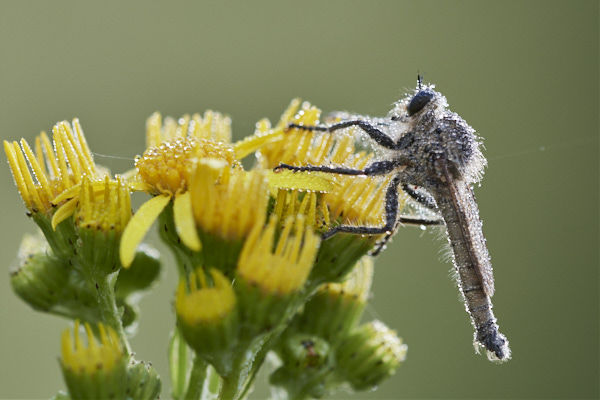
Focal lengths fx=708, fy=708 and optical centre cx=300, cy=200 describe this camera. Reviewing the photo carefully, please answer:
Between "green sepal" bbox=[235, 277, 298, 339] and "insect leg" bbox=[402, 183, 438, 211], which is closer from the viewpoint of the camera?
"green sepal" bbox=[235, 277, 298, 339]

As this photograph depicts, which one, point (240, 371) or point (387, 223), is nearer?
point (240, 371)

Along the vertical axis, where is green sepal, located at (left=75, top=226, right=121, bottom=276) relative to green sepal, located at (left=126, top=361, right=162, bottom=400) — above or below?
above

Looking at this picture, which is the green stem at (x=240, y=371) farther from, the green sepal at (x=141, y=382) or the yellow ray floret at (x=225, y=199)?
the yellow ray floret at (x=225, y=199)

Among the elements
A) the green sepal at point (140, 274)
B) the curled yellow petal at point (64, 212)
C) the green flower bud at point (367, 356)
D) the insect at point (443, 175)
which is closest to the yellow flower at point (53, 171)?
the curled yellow petal at point (64, 212)

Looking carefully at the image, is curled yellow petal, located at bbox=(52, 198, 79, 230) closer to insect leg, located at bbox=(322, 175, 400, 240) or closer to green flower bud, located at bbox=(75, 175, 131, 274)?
green flower bud, located at bbox=(75, 175, 131, 274)

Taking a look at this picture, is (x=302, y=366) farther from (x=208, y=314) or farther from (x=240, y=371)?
(x=208, y=314)

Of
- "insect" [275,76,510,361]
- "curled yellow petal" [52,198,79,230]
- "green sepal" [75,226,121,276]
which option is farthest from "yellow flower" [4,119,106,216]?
"insect" [275,76,510,361]

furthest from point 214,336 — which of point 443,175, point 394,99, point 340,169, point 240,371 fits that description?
point 394,99

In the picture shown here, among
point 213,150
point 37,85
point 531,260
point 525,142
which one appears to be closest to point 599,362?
point 531,260
